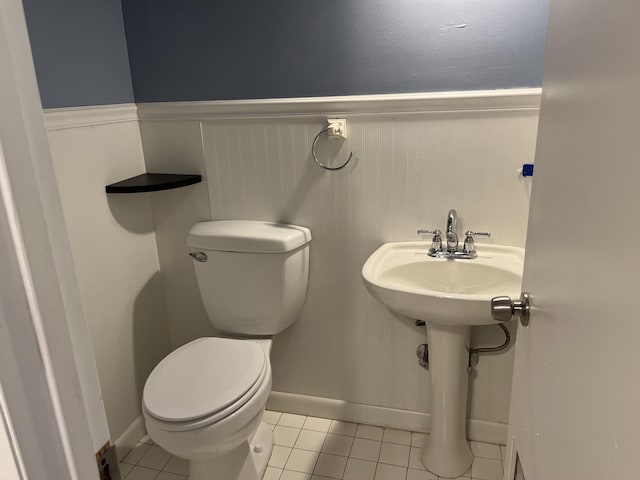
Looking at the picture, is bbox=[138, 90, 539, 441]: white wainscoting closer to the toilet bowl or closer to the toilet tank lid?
the toilet tank lid

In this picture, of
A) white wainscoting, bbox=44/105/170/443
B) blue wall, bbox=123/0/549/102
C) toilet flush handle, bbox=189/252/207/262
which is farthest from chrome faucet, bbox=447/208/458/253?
white wainscoting, bbox=44/105/170/443

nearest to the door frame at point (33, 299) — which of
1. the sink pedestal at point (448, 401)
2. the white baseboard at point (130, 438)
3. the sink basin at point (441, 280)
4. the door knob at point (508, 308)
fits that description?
the door knob at point (508, 308)

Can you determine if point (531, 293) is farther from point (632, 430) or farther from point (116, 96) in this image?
point (116, 96)

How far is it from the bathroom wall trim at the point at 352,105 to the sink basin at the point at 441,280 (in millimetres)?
446

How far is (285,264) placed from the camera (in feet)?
5.72

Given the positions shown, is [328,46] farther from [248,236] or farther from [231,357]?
[231,357]

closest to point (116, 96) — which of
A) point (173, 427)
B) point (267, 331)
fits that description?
point (267, 331)

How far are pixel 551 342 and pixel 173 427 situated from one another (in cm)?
103

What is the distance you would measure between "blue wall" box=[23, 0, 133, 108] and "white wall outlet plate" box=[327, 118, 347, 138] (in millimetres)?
785

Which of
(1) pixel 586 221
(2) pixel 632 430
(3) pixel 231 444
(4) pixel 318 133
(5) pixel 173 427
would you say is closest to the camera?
(2) pixel 632 430

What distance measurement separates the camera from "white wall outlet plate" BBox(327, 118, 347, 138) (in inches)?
64.9

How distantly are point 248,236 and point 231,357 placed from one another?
1.33ft

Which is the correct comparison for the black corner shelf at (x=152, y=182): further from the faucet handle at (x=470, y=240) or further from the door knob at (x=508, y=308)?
the door knob at (x=508, y=308)

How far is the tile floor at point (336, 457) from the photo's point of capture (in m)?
1.75
